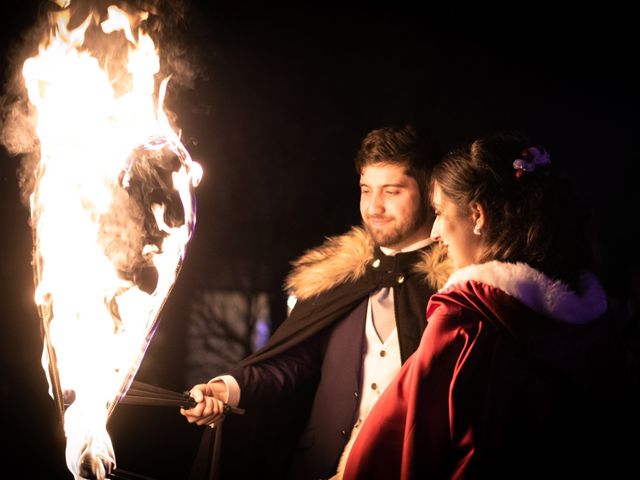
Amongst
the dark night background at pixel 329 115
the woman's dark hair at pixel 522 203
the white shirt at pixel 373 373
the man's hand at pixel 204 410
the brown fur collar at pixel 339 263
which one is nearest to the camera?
the woman's dark hair at pixel 522 203

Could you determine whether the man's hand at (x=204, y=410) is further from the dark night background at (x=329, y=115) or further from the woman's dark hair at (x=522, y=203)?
the dark night background at (x=329, y=115)

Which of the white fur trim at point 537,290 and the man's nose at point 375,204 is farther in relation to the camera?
the man's nose at point 375,204

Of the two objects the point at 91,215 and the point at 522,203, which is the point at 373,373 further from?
the point at 91,215

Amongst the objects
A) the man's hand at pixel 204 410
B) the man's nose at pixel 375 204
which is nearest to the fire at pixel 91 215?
the man's hand at pixel 204 410

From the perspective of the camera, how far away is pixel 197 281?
513 centimetres

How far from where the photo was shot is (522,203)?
229 cm

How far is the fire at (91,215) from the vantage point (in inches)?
90.9

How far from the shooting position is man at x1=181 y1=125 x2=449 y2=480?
9.39 ft

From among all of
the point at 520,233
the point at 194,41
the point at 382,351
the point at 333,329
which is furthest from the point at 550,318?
the point at 194,41

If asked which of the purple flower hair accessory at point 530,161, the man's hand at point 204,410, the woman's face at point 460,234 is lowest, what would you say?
the man's hand at point 204,410

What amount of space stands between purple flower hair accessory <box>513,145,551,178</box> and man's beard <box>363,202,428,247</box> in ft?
2.51

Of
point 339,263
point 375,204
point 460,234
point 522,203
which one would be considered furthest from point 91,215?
point 522,203

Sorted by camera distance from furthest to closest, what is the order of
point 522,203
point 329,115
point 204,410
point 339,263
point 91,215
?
point 329,115 < point 339,263 < point 91,215 < point 204,410 < point 522,203

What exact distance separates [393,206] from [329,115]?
7.66 ft
